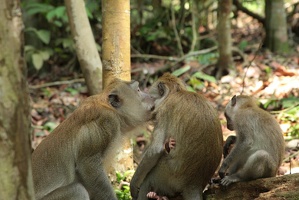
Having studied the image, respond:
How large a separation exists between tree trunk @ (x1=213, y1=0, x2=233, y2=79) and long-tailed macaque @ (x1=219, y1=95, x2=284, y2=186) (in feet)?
13.2

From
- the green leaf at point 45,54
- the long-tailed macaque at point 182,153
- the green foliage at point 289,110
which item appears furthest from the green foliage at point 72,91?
the long-tailed macaque at point 182,153

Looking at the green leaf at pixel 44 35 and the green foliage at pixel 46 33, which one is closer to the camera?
the green foliage at pixel 46 33

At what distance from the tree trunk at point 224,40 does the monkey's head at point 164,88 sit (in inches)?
160

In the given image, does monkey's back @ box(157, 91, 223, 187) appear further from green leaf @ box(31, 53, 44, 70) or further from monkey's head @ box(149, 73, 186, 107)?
green leaf @ box(31, 53, 44, 70)

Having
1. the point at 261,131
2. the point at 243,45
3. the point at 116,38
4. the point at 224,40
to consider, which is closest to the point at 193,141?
the point at 261,131

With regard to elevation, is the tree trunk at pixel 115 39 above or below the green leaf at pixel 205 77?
above

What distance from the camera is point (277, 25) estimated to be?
10602mm

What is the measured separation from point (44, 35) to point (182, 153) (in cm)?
638

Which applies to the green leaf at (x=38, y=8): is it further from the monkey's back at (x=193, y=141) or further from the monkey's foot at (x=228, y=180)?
the monkey's foot at (x=228, y=180)

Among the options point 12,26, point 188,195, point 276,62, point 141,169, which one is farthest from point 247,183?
point 276,62

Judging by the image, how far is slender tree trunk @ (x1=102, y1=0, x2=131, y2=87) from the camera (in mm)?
5863

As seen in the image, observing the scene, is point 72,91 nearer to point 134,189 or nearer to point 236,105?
point 236,105

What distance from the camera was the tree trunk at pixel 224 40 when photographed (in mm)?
9000

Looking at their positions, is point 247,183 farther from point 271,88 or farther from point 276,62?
point 276,62
